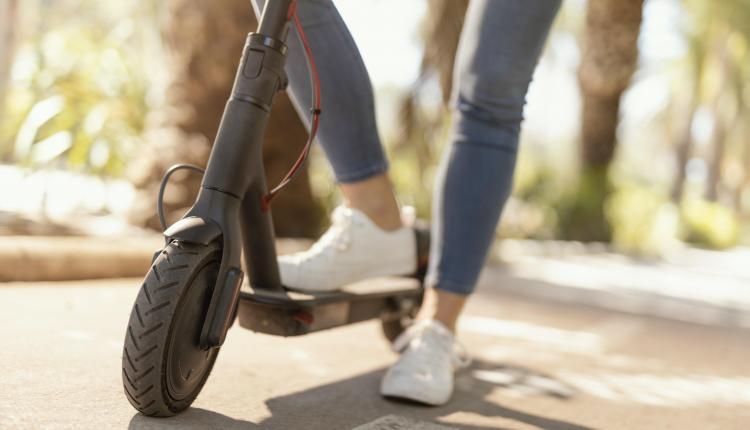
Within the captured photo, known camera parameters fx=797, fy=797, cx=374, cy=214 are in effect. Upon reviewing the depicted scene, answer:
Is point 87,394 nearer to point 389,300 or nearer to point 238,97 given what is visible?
point 238,97

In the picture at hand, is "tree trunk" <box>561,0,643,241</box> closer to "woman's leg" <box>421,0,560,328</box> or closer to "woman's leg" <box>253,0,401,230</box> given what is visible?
"woman's leg" <box>421,0,560,328</box>

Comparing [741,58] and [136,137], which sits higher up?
[741,58]

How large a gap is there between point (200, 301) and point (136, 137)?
4.66 m

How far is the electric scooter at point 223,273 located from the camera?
141 cm

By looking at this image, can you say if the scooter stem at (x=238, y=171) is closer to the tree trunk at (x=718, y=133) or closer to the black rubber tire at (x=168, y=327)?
the black rubber tire at (x=168, y=327)

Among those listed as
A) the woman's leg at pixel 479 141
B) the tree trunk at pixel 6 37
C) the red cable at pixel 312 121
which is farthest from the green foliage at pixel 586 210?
the red cable at pixel 312 121

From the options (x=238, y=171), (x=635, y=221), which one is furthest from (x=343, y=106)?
(x=635, y=221)

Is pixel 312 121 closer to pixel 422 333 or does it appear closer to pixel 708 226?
pixel 422 333

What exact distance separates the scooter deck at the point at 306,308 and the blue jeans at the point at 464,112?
19cm

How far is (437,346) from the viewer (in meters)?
2.09

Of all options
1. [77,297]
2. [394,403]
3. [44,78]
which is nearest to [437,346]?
[394,403]

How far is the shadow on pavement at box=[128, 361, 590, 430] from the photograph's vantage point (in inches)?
62.1

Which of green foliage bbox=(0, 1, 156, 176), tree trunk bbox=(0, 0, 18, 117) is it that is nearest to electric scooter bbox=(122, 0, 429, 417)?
green foliage bbox=(0, 1, 156, 176)

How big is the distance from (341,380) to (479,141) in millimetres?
747
